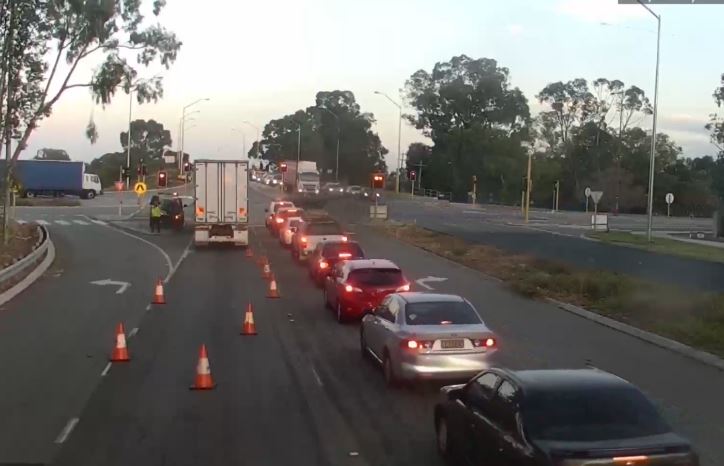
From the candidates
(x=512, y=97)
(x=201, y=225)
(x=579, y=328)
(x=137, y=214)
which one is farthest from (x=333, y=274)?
(x=512, y=97)

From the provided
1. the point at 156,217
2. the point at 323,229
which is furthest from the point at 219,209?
the point at 156,217

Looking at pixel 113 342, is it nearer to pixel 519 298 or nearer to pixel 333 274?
pixel 333 274

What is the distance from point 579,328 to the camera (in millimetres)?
19547

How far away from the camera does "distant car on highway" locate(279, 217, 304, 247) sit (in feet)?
129

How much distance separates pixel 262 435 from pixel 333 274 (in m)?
11.0

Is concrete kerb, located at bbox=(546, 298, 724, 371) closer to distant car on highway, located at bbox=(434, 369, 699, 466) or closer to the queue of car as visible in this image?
the queue of car

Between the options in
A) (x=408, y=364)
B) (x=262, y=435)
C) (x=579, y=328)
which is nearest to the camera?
(x=262, y=435)

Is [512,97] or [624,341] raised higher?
[512,97]

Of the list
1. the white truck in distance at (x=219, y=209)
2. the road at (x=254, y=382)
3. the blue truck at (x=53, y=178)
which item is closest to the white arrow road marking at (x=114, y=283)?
the road at (x=254, y=382)

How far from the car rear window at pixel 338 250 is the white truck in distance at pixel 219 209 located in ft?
45.8

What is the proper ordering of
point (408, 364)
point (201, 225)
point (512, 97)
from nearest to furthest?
point (408, 364), point (201, 225), point (512, 97)

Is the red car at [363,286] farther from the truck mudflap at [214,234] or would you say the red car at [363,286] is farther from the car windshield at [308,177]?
the car windshield at [308,177]

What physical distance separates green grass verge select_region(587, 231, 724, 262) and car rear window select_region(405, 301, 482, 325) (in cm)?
2712

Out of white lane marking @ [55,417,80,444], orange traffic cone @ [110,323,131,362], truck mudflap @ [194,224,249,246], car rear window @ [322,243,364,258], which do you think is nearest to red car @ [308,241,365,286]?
car rear window @ [322,243,364,258]
